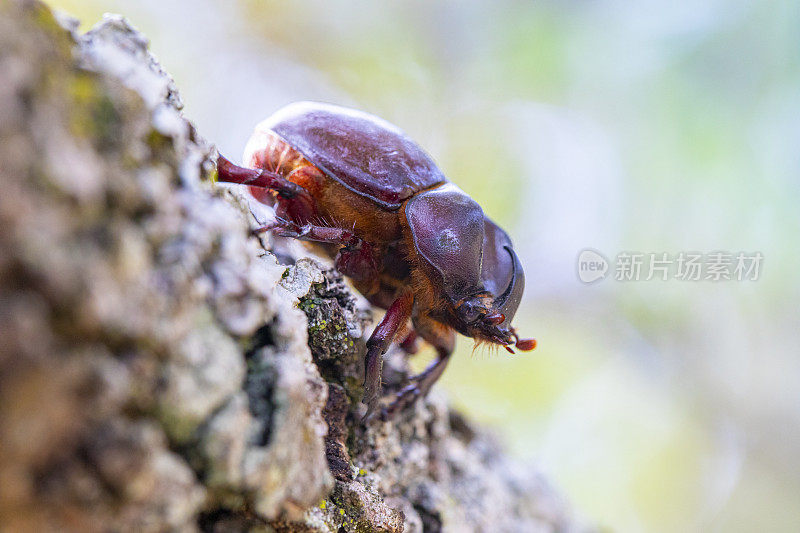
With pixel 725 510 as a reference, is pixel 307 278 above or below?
below

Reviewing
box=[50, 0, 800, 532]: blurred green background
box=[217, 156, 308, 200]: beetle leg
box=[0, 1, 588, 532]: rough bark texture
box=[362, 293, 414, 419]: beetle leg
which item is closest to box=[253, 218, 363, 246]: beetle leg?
box=[217, 156, 308, 200]: beetle leg

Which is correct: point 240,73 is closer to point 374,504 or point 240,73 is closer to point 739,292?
point 374,504

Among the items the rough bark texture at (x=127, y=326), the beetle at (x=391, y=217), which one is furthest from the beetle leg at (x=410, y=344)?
the rough bark texture at (x=127, y=326)

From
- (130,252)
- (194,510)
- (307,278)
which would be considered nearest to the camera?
(130,252)

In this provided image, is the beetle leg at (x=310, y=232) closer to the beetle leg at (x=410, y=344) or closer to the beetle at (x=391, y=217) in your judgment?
the beetle at (x=391, y=217)

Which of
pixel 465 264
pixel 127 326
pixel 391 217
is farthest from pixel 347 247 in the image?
pixel 127 326

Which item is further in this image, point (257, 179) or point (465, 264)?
point (465, 264)

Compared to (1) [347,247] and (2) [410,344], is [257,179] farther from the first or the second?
(2) [410,344]

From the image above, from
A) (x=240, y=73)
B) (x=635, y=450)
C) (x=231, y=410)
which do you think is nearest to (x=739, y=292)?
(x=635, y=450)
